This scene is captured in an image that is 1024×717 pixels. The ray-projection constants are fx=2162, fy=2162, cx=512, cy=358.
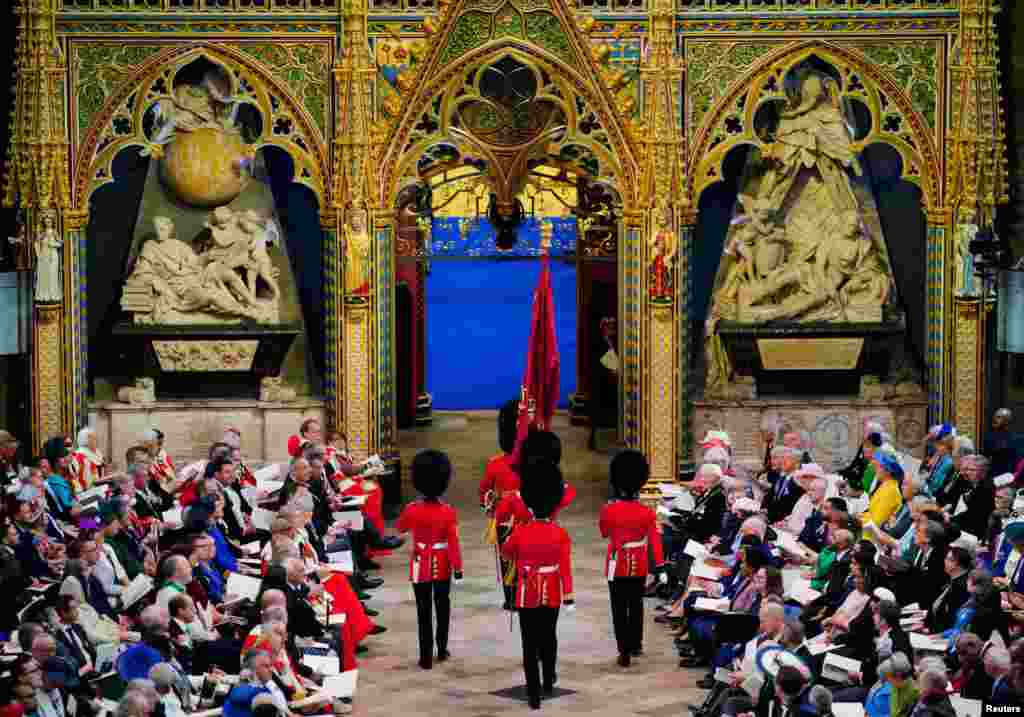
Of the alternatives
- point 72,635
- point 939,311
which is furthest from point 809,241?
point 72,635

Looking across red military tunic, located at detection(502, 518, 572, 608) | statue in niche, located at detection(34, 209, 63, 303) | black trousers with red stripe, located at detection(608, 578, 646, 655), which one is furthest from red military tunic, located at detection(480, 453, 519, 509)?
statue in niche, located at detection(34, 209, 63, 303)

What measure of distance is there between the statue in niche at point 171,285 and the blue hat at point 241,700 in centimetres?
1290

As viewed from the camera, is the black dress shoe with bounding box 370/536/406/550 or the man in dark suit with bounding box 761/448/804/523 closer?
the man in dark suit with bounding box 761/448/804/523

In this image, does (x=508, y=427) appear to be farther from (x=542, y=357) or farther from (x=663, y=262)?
(x=663, y=262)

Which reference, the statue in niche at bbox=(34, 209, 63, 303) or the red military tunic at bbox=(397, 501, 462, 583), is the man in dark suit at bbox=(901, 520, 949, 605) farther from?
the statue in niche at bbox=(34, 209, 63, 303)

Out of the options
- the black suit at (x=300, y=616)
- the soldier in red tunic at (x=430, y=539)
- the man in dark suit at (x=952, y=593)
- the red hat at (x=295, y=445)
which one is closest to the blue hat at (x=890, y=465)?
the man in dark suit at (x=952, y=593)

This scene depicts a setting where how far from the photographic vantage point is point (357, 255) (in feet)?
93.6

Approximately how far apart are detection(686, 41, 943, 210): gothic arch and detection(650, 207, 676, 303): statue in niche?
699 mm

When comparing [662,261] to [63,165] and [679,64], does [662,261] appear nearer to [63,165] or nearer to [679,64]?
[679,64]

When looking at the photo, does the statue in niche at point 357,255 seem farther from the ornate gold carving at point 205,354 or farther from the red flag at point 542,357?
the red flag at point 542,357

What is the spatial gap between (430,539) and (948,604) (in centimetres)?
513

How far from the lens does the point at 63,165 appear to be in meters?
28.3

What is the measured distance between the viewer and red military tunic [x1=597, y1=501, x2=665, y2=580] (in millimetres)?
21344

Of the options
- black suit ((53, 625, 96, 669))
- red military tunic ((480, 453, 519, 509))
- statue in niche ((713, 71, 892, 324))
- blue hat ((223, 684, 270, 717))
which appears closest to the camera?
blue hat ((223, 684, 270, 717))
